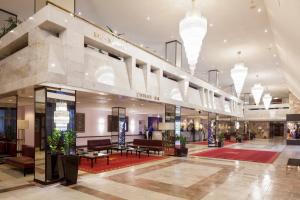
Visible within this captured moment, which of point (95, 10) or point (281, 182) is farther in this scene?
point (95, 10)

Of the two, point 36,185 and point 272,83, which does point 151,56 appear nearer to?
point 36,185

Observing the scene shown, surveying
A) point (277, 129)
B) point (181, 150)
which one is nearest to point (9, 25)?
point (181, 150)

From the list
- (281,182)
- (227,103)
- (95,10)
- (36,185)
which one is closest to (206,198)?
(281,182)

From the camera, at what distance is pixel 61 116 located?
6602mm

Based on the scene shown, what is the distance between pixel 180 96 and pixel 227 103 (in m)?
11.3

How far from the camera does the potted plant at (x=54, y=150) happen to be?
6.29m

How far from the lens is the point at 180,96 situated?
513 inches

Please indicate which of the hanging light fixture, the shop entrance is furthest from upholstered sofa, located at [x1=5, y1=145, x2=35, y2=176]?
the shop entrance

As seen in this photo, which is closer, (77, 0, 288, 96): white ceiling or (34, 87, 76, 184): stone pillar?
(34, 87, 76, 184): stone pillar

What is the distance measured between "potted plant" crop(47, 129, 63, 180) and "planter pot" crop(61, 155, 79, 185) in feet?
1.01

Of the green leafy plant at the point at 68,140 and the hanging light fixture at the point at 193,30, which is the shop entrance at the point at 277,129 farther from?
the green leafy plant at the point at 68,140

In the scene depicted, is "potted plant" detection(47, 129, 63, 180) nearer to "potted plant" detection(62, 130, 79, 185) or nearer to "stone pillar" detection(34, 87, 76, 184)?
"stone pillar" detection(34, 87, 76, 184)

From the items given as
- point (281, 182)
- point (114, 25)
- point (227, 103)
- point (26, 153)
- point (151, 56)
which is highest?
point (114, 25)

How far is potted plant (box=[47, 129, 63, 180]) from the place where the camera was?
6.29m
